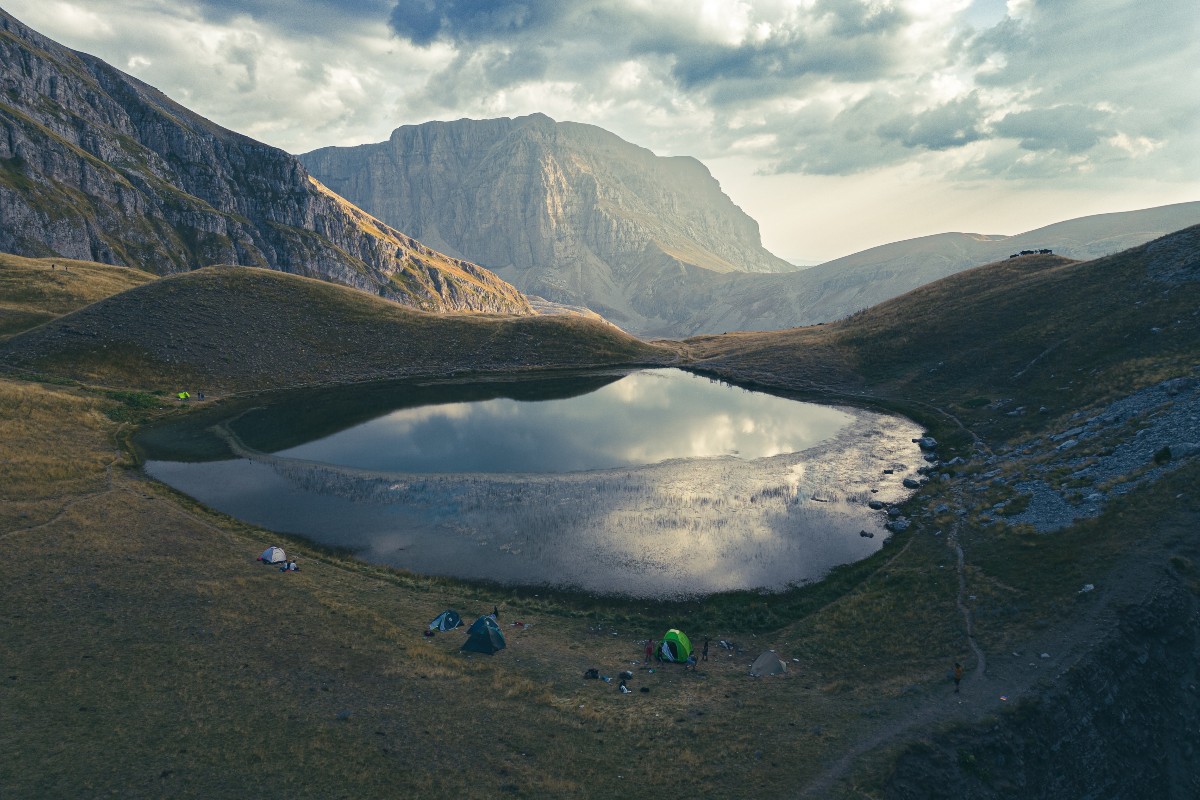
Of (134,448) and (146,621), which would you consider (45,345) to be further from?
(146,621)

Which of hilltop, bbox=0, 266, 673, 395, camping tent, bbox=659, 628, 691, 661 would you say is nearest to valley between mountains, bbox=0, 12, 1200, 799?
camping tent, bbox=659, 628, 691, 661

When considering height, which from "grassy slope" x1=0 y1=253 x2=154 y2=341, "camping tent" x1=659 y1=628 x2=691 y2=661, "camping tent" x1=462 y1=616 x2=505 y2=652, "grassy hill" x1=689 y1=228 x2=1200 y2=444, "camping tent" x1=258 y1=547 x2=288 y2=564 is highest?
"grassy slope" x1=0 y1=253 x2=154 y2=341

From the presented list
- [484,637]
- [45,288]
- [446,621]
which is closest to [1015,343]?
Result: [484,637]

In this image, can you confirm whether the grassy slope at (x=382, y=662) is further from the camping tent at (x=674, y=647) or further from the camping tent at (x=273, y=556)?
the camping tent at (x=273, y=556)

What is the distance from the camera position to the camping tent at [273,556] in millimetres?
41094

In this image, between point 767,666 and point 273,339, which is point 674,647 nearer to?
point 767,666

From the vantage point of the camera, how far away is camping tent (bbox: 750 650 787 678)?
102 feet

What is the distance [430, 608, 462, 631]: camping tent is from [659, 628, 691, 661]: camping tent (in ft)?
43.9

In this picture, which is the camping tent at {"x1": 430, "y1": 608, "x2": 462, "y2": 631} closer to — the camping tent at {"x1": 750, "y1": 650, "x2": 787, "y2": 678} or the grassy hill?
the camping tent at {"x1": 750, "y1": 650, "x2": 787, "y2": 678}

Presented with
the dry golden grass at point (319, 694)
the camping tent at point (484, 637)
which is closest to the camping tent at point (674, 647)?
the dry golden grass at point (319, 694)

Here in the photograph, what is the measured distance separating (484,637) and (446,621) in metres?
3.67

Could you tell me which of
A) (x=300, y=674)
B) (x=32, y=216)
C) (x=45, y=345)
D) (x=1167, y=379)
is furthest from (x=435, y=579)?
(x=32, y=216)

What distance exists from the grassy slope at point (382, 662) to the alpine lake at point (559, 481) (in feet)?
13.8

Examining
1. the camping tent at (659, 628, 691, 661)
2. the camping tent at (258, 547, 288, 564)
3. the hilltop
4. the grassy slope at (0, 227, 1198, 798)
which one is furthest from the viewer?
the hilltop
